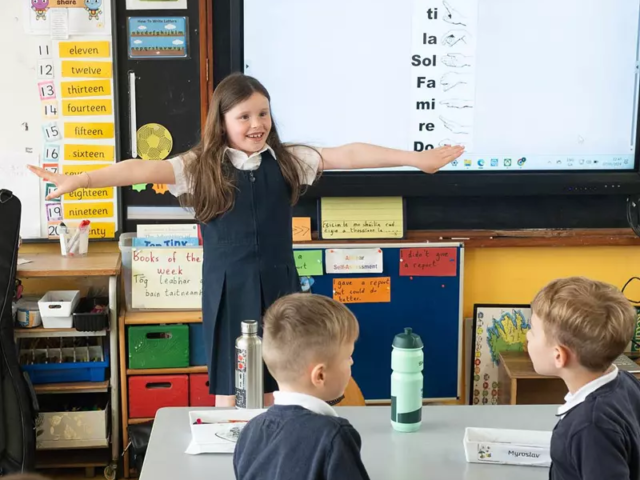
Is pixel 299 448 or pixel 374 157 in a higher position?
pixel 374 157

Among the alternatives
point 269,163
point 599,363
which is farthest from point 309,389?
point 269,163

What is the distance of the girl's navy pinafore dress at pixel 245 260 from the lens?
7.34ft

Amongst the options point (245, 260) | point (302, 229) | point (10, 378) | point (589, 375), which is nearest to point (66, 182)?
point (245, 260)

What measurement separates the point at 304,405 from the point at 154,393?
5.89 ft

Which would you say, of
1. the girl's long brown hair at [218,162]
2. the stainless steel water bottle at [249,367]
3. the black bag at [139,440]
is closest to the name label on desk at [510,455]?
the stainless steel water bottle at [249,367]

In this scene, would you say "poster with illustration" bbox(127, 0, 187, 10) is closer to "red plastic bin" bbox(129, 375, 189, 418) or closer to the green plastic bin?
the green plastic bin

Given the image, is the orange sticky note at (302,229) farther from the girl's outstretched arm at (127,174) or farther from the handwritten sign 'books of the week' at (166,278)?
the girl's outstretched arm at (127,174)

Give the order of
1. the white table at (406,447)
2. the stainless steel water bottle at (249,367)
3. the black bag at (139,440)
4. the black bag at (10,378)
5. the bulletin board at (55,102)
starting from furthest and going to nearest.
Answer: the bulletin board at (55,102)
the black bag at (139,440)
the black bag at (10,378)
the stainless steel water bottle at (249,367)
the white table at (406,447)

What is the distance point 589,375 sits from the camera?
55.6 inches

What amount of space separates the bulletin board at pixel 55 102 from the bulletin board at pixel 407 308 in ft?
3.17

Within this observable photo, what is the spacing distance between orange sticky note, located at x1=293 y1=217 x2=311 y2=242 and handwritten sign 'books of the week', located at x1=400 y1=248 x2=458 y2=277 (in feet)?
1.19

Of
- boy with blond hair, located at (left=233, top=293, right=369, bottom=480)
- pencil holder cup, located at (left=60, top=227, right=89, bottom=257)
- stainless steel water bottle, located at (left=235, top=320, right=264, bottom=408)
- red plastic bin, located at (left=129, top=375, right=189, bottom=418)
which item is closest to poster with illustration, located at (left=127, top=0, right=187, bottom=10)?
pencil holder cup, located at (left=60, top=227, right=89, bottom=257)

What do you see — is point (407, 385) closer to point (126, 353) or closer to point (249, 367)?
point (249, 367)

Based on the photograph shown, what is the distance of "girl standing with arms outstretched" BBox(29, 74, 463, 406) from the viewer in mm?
2207
